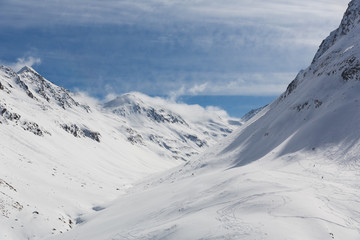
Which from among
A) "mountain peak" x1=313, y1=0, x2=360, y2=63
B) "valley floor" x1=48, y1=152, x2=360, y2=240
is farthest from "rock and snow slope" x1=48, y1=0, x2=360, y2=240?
"mountain peak" x1=313, y1=0, x2=360, y2=63

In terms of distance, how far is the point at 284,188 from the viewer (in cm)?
2412

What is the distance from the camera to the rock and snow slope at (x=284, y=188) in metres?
18.2

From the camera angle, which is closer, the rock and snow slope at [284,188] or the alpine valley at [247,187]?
the rock and snow slope at [284,188]

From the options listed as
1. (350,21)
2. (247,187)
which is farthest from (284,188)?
(350,21)

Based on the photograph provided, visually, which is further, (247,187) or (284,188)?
(247,187)

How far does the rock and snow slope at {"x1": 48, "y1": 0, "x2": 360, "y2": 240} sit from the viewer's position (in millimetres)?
18234

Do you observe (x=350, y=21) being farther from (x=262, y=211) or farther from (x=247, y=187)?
(x=262, y=211)

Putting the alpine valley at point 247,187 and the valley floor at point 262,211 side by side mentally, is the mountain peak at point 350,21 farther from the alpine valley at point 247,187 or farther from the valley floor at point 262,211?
the valley floor at point 262,211

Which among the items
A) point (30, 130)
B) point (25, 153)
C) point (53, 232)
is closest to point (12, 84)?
point (30, 130)

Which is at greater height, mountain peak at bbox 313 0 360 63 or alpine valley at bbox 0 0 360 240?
mountain peak at bbox 313 0 360 63

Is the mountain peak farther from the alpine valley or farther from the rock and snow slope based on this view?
the rock and snow slope

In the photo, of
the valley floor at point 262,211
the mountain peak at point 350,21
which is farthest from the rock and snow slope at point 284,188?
the mountain peak at point 350,21

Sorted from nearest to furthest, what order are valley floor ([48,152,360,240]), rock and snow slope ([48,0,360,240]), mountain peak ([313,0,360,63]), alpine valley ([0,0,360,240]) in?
valley floor ([48,152,360,240]) → rock and snow slope ([48,0,360,240]) → alpine valley ([0,0,360,240]) → mountain peak ([313,0,360,63])

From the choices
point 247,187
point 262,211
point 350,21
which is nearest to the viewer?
point 262,211
